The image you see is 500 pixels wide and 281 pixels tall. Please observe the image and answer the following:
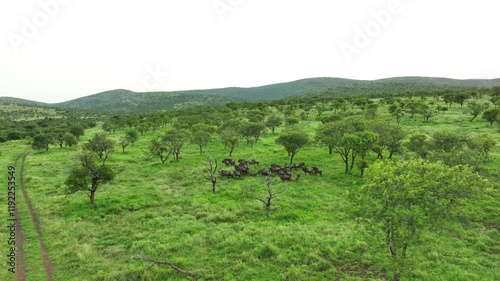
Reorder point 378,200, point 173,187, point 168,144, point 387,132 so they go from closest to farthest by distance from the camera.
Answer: point 378,200, point 173,187, point 387,132, point 168,144

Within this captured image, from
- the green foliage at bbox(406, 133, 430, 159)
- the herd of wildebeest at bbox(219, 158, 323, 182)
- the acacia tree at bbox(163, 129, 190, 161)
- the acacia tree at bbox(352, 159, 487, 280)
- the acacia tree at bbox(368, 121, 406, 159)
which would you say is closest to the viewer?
the acacia tree at bbox(352, 159, 487, 280)

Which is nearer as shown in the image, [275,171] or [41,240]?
[41,240]

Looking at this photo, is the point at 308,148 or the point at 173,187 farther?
the point at 308,148

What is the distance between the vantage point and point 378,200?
53.6 feet

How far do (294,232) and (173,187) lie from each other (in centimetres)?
1948

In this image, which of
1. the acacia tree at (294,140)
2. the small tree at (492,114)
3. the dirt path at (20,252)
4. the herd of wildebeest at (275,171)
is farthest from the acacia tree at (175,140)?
the small tree at (492,114)

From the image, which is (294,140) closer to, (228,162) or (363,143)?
(363,143)

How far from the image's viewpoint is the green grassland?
1853 cm

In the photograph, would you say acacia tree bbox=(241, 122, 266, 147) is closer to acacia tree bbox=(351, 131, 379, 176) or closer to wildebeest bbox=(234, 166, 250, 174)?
wildebeest bbox=(234, 166, 250, 174)

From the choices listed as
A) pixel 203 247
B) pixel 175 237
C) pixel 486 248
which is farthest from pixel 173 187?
pixel 486 248

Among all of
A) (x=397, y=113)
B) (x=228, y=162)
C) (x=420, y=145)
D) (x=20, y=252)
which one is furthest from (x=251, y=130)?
(x=20, y=252)

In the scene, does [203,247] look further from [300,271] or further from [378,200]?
[378,200]

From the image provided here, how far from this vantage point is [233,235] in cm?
2294

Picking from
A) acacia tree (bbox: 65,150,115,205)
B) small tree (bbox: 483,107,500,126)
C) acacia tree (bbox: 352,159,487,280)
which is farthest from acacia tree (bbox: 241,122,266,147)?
small tree (bbox: 483,107,500,126)
